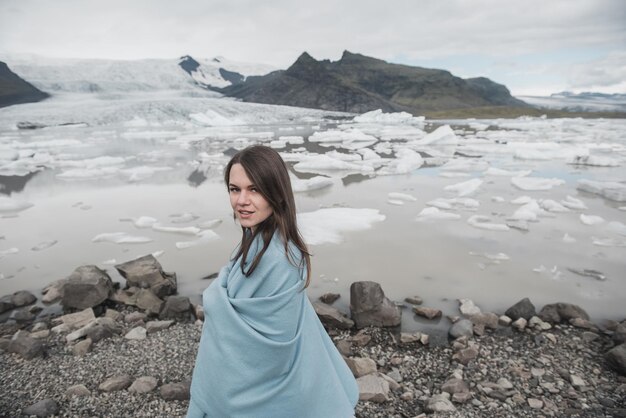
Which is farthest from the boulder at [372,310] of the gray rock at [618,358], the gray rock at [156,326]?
the gray rock at [156,326]

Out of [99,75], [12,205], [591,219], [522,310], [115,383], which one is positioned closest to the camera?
[115,383]

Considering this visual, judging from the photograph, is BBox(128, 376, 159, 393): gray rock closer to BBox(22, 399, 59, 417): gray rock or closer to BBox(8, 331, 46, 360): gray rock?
BBox(22, 399, 59, 417): gray rock

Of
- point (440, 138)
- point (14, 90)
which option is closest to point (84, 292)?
point (440, 138)

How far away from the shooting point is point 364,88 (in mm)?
150125

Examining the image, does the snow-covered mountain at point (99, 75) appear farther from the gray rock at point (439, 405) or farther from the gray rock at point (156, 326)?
the gray rock at point (439, 405)

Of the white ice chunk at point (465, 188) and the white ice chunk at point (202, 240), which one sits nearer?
the white ice chunk at point (202, 240)

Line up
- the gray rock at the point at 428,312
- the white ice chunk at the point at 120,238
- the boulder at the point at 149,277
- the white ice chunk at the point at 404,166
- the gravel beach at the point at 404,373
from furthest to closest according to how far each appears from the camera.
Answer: the white ice chunk at the point at 404,166, the white ice chunk at the point at 120,238, the boulder at the point at 149,277, the gray rock at the point at 428,312, the gravel beach at the point at 404,373

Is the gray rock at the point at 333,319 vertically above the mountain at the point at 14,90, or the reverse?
the mountain at the point at 14,90

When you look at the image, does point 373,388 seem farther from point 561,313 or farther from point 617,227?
point 617,227

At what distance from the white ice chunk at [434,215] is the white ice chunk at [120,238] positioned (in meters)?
4.94

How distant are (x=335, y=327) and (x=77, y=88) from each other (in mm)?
70289

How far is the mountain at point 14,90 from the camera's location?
2269 inches

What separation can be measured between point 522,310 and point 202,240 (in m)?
4.66

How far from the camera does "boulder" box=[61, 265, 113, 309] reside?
4414 millimetres
